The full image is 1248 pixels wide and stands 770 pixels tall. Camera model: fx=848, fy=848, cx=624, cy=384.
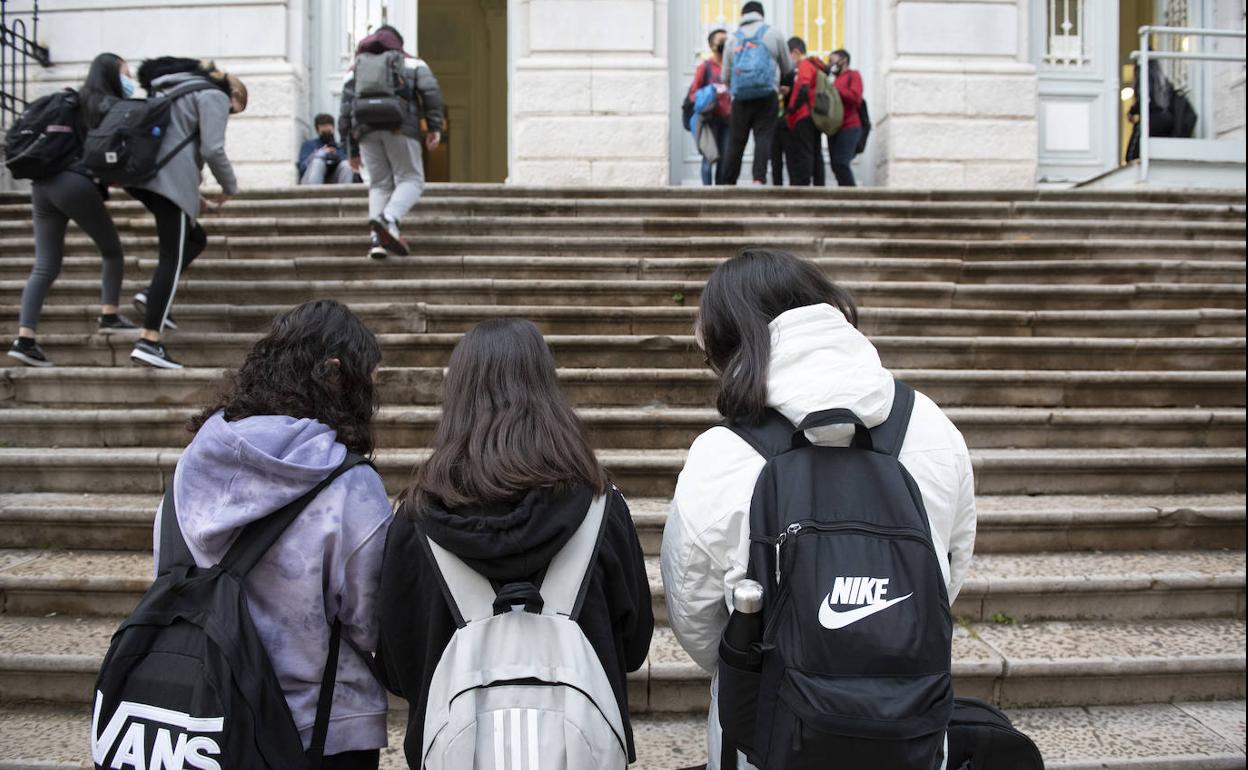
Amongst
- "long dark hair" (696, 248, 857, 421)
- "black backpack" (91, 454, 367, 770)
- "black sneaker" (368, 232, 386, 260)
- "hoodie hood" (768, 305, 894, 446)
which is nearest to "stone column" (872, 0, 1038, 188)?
"black sneaker" (368, 232, 386, 260)

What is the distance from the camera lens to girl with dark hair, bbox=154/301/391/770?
1.67 meters

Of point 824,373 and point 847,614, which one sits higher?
point 824,373

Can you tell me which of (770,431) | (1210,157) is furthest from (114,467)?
(1210,157)

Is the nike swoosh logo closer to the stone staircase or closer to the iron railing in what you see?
the stone staircase

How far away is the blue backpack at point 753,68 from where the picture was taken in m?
7.66

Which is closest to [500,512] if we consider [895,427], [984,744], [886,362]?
[895,427]

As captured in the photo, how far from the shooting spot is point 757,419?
159 cm

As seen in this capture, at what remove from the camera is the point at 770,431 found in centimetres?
157

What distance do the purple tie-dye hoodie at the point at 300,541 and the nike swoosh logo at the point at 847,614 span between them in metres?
0.93

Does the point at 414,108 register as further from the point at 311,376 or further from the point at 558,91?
the point at 311,376

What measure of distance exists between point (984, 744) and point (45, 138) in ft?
17.4

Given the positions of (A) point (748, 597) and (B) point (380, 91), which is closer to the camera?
(A) point (748, 597)

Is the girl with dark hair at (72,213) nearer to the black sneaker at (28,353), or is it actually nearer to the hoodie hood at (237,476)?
the black sneaker at (28,353)

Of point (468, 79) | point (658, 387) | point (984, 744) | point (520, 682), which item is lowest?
point (984, 744)
